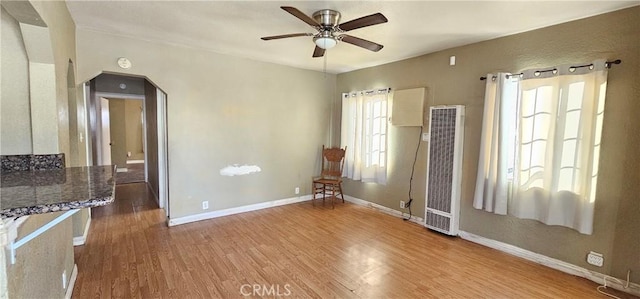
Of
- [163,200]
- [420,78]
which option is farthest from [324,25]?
[163,200]

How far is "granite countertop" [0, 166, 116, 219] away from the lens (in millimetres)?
893

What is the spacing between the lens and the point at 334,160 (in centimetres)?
498

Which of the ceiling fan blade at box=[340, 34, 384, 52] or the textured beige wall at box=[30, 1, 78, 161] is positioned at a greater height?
the ceiling fan blade at box=[340, 34, 384, 52]

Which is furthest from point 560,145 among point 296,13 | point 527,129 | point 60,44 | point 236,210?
point 60,44

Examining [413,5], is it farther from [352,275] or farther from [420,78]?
[352,275]

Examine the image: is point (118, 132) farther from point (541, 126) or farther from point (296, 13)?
point (541, 126)

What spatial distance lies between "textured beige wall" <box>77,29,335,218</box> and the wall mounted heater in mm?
2190

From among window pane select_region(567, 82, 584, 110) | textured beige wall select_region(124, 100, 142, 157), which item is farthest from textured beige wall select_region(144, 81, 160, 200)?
window pane select_region(567, 82, 584, 110)

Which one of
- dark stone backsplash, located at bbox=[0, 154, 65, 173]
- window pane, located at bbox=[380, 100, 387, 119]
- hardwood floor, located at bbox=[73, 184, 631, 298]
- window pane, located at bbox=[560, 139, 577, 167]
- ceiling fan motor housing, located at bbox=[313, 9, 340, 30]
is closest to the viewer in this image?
dark stone backsplash, located at bbox=[0, 154, 65, 173]

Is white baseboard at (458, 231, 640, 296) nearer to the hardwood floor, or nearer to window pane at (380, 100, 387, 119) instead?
the hardwood floor

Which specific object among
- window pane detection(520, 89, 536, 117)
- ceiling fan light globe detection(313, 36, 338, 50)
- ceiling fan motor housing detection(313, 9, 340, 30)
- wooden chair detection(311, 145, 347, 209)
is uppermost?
ceiling fan motor housing detection(313, 9, 340, 30)

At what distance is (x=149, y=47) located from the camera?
3.45 metres

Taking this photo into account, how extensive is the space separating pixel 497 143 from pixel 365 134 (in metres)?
1.99

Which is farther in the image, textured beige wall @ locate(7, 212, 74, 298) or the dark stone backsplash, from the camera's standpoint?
the dark stone backsplash
